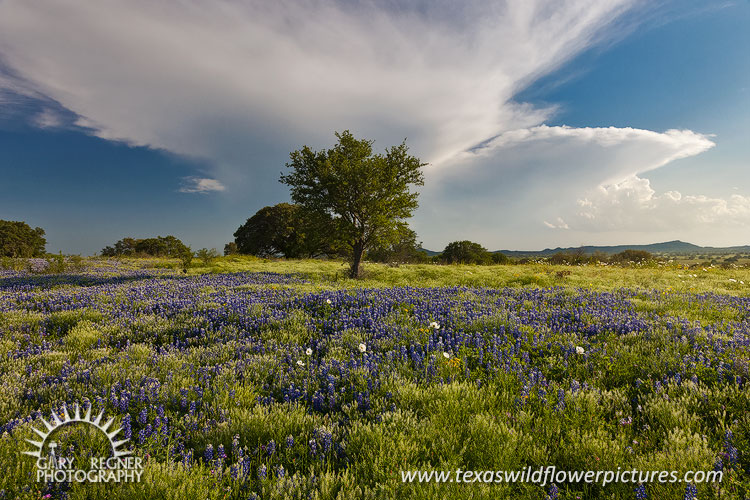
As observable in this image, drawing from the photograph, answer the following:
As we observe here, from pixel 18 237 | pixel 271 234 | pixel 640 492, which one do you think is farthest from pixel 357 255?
pixel 18 237

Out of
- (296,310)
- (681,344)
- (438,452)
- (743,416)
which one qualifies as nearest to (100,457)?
(438,452)

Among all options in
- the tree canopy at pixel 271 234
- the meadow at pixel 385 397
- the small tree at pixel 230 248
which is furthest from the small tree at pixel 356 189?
the small tree at pixel 230 248

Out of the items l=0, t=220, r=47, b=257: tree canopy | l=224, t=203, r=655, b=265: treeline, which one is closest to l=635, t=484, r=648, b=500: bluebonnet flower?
l=224, t=203, r=655, b=265: treeline

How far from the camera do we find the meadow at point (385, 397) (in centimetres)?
268

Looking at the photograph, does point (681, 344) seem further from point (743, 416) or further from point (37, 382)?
point (37, 382)

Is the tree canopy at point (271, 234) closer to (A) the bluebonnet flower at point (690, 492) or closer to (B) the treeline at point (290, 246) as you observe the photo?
(B) the treeline at point (290, 246)

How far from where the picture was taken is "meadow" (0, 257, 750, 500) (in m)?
2.68

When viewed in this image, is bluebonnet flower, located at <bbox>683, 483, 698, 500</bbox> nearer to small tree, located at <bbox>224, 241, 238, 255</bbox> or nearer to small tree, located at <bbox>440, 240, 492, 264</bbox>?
small tree, located at <bbox>440, 240, 492, 264</bbox>

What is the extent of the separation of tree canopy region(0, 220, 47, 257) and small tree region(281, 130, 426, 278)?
205 feet

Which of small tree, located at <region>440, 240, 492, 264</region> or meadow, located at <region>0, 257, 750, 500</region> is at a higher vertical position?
small tree, located at <region>440, 240, 492, 264</region>

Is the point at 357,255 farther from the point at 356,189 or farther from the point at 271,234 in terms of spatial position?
the point at 271,234

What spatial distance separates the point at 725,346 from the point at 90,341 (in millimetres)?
10563

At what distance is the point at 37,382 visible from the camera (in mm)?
4309

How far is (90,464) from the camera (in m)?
2.77
